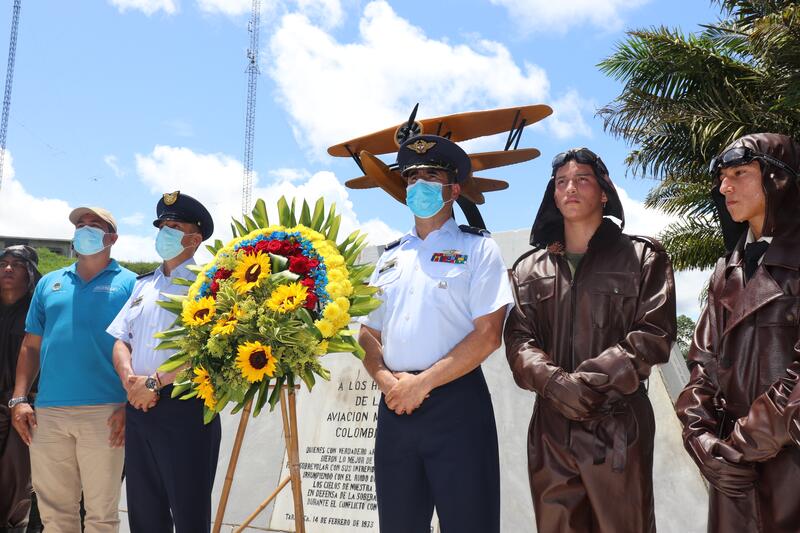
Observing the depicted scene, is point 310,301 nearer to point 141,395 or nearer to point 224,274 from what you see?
point 224,274

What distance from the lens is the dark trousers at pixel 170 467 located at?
3.63 meters

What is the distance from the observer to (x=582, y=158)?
3086 mm

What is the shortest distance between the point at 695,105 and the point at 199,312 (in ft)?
36.3

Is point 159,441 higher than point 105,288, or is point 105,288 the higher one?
point 105,288

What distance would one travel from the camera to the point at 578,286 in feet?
9.81

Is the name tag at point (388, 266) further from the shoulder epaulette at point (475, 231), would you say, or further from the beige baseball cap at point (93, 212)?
the beige baseball cap at point (93, 212)

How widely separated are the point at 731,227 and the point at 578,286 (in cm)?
67

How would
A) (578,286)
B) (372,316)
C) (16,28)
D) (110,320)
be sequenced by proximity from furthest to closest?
(16,28)
(110,320)
(372,316)
(578,286)

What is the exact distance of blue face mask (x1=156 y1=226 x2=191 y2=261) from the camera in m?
4.13

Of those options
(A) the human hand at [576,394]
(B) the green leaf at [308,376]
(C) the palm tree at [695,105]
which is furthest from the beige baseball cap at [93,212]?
(C) the palm tree at [695,105]

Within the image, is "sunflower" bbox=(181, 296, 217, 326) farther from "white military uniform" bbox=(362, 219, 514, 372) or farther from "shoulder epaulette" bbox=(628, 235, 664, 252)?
"shoulder epaulette" bbox=(628, 235, 664, 252)

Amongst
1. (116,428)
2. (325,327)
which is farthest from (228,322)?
(116,428)

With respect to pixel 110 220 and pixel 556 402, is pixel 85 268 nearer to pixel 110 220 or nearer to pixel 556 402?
pixel 110 220

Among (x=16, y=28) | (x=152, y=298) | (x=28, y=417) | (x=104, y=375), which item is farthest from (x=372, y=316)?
(x=16, y=28)
